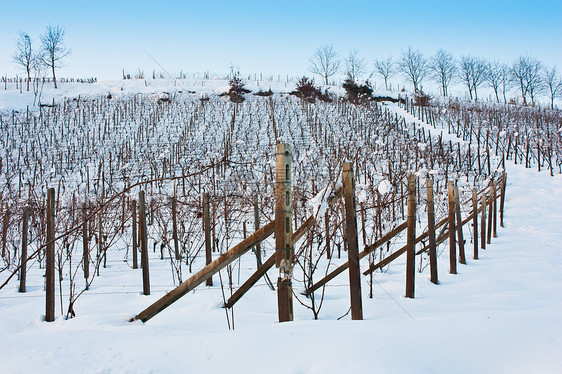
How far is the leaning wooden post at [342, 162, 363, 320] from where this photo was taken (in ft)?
9.61

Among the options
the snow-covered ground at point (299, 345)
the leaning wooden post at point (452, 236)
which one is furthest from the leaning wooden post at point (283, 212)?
the leaning wooden post at point (452, 236)

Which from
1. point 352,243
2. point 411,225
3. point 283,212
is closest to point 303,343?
point 283,212

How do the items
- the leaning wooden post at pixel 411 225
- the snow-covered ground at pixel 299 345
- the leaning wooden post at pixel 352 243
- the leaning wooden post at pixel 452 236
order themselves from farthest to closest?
the leaning wooden post at pixel 452 236 < the leaning wooden post at pixel 411 225 < the leaning wooden post at pixel 352 243 < the snow-covered ground at pixel 299 345

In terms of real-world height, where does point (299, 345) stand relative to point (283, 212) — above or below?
below

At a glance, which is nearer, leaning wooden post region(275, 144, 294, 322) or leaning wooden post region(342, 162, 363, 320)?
leaning wooden post region(275, 144, 294, 322)

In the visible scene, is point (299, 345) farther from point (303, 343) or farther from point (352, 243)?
point (352, 243)

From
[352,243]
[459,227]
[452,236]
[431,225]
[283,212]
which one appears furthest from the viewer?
[459,227]

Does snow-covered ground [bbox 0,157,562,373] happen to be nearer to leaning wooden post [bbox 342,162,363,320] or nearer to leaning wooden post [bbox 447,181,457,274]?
leaning wooden post [bbox 342,162,363,320]

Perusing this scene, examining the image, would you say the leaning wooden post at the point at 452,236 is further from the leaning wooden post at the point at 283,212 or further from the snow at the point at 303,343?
the leaning wooden post at the point at 283,212

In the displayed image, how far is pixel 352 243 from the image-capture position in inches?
115

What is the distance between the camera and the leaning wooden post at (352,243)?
9.61 feet

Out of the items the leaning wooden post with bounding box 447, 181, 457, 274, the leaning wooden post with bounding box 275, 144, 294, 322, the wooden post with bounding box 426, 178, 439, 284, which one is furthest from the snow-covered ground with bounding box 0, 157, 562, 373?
the leaning wooden post with bounding box 447, 181, 457, 274

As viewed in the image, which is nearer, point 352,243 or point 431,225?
point 352,243

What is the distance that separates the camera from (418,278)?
5.36 meters
